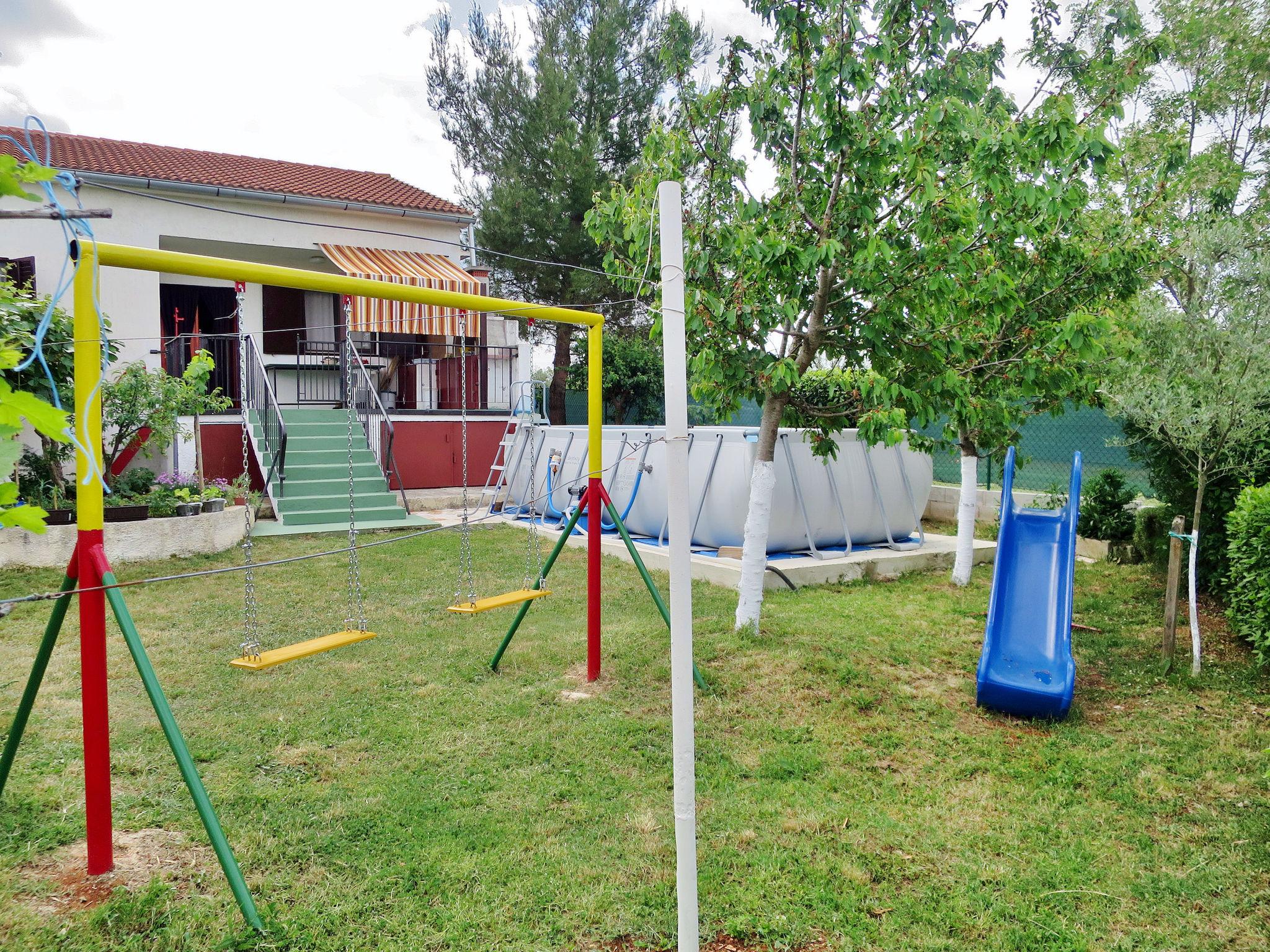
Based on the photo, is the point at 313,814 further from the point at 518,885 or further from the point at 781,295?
the point at 781,295

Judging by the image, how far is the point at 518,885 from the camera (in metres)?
3.31

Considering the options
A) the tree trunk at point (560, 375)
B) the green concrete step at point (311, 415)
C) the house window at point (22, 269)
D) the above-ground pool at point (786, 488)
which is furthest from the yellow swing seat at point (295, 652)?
the tree trunk at point (560, 375)

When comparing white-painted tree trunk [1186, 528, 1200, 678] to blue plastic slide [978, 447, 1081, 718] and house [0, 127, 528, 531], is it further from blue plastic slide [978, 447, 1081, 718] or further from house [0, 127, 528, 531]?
house [0, 127, 528, 531]

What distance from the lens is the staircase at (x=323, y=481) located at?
11.4 metres

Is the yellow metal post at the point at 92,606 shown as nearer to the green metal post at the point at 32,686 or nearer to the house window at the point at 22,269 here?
the green metal post at the point at 32,686

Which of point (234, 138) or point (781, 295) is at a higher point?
point (234, 138)

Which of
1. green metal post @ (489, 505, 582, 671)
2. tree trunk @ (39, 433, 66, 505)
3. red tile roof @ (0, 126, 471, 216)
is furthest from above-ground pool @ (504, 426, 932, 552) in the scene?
red tile roof @ (0, 126, 471, 216)

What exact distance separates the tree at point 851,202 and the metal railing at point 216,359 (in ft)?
32.2

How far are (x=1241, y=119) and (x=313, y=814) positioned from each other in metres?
18.1

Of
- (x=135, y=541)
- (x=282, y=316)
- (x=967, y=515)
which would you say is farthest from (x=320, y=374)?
(x=967, y=515)

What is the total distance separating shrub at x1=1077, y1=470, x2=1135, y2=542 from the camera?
32.9ft

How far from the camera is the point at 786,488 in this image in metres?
9.58

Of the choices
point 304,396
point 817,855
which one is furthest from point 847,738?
point 304,396

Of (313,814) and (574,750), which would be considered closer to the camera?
(313,814)
